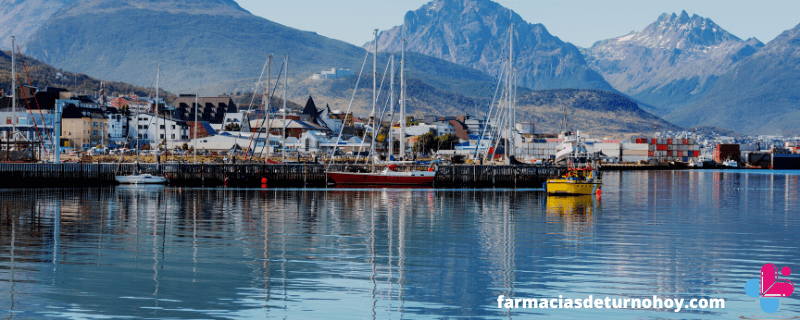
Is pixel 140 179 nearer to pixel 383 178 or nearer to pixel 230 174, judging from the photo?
pixel 230 174

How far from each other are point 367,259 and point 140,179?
5989 cm

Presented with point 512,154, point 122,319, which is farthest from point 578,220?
point 512,154

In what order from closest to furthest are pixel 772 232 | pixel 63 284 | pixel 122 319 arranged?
pixel 122 319 → pixel 63 284 → pixel 772 232

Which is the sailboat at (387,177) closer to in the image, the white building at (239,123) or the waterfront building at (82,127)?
the waterfront building at (82,127)

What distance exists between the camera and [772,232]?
1513 inches

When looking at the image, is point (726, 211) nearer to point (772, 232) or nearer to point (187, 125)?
point (772, 232)

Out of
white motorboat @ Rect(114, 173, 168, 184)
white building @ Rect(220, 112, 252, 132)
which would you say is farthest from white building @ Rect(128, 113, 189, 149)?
white motorboat @ Rect(114, 173, 168, 184)

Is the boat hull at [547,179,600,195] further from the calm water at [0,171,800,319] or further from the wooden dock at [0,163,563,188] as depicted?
the wooden dock at [0,163,563,188]

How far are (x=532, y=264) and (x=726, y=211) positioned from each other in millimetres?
33787

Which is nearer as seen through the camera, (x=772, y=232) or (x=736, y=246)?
(x=736, y=246)

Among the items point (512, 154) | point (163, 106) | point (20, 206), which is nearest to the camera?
point (20, 206)

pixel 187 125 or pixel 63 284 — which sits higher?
pixel 187 125

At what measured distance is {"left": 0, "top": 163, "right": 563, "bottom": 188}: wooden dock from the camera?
3019 inches

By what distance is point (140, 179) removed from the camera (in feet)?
263
